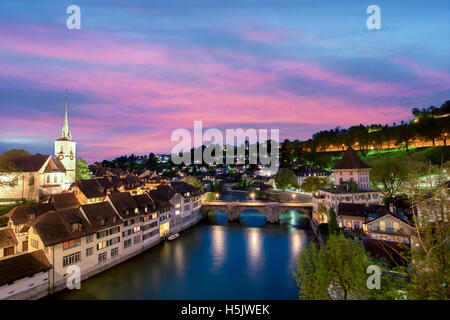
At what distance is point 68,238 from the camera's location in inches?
1147

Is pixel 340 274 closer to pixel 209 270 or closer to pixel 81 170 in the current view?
pixel 209 270

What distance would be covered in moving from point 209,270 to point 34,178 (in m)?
43.8

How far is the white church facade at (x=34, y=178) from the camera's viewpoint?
166ft

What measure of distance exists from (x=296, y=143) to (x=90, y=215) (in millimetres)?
144598

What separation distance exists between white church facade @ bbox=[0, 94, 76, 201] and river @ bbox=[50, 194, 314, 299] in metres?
30.0

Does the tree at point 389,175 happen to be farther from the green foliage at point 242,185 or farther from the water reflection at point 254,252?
the green foliage at point 242,185

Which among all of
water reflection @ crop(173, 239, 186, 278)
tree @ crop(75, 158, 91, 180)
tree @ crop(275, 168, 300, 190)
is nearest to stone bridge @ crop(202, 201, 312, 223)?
water reflection @ crop(173, 239, 186, 278)

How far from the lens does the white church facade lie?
166ft

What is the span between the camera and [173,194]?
52875mm

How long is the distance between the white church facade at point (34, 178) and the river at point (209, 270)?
30031 millimetres

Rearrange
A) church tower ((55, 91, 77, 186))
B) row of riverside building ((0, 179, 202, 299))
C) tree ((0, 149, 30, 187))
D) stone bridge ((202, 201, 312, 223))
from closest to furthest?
row of riverside building ((0, 179, 202, 299))
tree ((0, 149, 30, 187))
stone bridge ((202, 201, 312, 223))
church tower ((55, 91, 77, 186))

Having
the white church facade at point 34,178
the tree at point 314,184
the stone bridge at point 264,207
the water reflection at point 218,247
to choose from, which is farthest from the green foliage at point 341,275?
the tree at point 314,184

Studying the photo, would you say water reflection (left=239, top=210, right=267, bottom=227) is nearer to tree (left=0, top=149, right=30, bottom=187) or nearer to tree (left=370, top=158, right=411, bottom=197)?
tree (left=370, top=158, right=411, bottom=197)
